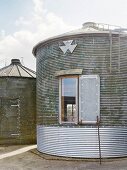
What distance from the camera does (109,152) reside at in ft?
39.8

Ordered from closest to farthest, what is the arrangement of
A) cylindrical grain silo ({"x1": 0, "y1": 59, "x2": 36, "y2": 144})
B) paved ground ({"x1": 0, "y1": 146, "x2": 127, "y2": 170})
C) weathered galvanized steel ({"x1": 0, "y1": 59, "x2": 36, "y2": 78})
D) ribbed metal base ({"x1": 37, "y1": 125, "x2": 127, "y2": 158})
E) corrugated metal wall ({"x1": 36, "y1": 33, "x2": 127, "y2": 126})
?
paved ground ({"x1": 0, "y1": 146, "x2": 127, "y2": 170}) < ribbed metal base ({"x1": 37, "y1": 125, "x2": 127, "y2": 158}) < corrugated metal wall ({"x1": 36, "y1": 33, "x2": 127, "y2": 126}) < cylindrical grain silo ({"x1": 0, "y1": 59, "x2": 36, "y2": 144}) < weathered galvanized steel ({"x1": 0, "y1": 59, "x2": 36, "y2": 78})

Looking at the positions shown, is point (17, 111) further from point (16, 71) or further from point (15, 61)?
point (15, 61)

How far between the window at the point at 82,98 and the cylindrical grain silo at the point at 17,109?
4.89 meters

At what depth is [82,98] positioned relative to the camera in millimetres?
12547

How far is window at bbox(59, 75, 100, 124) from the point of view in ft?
40.7

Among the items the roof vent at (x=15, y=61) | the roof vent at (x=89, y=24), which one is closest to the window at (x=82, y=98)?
the roof vent at (x=89, y=24)

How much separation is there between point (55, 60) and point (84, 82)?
1575mm

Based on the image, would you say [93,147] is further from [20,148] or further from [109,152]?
[20,148]

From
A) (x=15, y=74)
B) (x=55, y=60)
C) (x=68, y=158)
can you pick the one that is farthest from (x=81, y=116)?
(x=15, y=74)

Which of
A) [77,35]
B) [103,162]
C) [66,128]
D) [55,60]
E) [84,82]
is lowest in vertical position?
[103,162]

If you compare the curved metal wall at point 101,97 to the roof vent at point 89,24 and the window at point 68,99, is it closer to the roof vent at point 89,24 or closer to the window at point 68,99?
the window at point 68,99

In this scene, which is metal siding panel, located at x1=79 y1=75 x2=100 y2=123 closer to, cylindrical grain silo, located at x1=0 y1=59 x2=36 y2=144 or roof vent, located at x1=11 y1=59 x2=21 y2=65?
cylindrical grain silo, located at x1=0 y1=59 x2=36 y2=144

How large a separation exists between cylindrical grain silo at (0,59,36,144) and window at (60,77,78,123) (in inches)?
190

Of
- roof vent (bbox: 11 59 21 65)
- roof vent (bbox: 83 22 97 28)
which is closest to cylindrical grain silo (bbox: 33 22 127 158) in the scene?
roof vent (bbox: 83 22 97 28)
